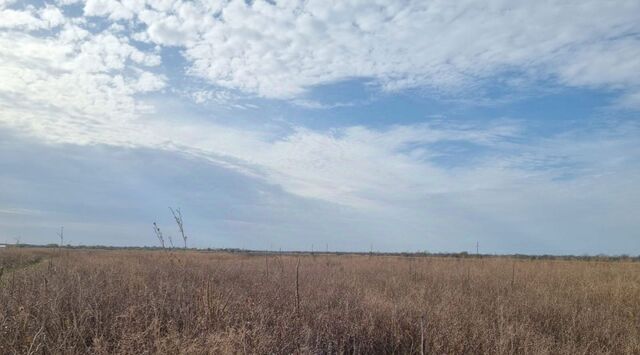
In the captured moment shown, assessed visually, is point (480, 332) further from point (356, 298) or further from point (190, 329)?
point (190, 329)

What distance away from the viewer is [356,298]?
31.3 ft

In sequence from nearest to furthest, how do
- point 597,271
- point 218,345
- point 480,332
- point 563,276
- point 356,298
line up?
point 218,345 → point 480,332 → point 356,298 → point 563,276 → point 597,271

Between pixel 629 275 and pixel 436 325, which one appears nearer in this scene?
pixel 436 325

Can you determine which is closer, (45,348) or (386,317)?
(45,348)

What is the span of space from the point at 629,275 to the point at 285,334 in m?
15.4

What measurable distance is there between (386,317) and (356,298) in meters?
1.65

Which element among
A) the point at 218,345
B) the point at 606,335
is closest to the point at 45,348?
the point at 218,345

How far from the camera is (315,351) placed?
239 inches

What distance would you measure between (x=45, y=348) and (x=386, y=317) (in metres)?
4.96

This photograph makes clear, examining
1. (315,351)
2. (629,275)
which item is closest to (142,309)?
(315,351)

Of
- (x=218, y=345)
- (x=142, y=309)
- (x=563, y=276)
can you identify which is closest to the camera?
(x=218, y=345)

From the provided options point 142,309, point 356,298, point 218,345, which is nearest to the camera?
point 218,345

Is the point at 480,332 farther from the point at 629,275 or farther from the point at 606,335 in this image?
the point at 629,275

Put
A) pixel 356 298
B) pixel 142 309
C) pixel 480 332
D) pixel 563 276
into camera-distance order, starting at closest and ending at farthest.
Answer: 1. pixel 142 309
2. pixel 480 332
3. pixel 356 298
4. pixel 563 276
